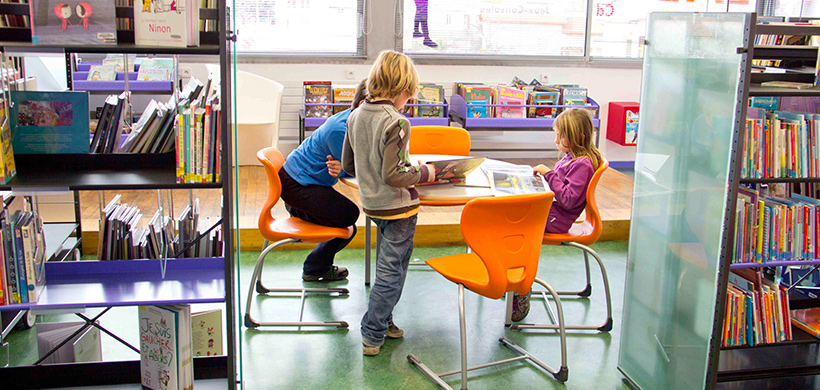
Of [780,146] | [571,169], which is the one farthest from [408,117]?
[780,146]

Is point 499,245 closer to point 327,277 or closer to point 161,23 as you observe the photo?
point 161,23

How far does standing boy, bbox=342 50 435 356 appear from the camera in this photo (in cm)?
276

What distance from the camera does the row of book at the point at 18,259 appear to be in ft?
7.53

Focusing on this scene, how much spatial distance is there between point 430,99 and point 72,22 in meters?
4.28

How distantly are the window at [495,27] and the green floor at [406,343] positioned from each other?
3.29 m

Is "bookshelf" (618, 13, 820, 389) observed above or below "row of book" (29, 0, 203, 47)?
below

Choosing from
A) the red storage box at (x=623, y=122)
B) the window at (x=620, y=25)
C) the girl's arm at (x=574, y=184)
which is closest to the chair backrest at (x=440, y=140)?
the girl's arm at (x=574, y=184)

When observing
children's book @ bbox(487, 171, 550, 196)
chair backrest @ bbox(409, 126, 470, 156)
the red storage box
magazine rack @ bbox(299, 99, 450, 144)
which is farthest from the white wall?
children's book @ bbox(487, 171, 550, 196)

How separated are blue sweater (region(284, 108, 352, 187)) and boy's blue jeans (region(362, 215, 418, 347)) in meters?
0.46

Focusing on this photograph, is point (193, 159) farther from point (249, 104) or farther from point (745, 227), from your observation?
point (249, 104)

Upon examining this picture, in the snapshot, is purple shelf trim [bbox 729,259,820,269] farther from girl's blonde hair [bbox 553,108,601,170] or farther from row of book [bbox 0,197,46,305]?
row of book [bbox 0,197,46,305]

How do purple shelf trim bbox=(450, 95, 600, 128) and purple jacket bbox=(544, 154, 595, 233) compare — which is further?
purple shelf trim bbox=(450, 95, 600, 128)

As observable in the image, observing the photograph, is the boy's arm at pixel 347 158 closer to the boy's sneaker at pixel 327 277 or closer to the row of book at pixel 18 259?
the boy's sneaker at pixel 327 277

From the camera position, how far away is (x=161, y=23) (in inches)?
84.7
